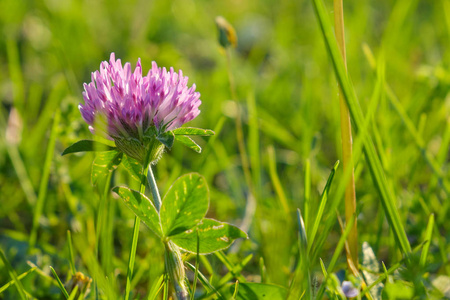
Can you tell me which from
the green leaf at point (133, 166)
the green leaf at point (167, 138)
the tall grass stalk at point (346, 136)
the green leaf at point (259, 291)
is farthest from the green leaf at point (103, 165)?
the tall grass stalk at point (346, 136)

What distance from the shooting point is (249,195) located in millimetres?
1406

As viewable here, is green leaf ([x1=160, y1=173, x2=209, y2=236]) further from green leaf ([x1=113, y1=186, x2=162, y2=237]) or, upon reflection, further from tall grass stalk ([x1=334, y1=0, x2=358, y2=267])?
tall grass stalk ([x1=334, y1=0, x2=358, y2=267])

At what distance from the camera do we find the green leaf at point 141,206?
0.79 m

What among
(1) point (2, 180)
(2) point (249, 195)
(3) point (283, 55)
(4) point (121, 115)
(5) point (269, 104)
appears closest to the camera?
(4) point (121, 115)

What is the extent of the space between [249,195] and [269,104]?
2.18 ft

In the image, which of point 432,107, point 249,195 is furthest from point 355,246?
point 432,107

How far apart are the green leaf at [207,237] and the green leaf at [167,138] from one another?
0.15 m

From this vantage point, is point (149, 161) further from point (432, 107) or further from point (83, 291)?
point (432, 107)

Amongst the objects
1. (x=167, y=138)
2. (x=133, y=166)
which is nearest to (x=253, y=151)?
(x=133, y=166)

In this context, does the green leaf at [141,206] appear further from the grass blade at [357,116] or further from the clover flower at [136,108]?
the grass blade at [357,116]

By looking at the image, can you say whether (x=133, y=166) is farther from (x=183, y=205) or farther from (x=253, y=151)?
(x=253, y=151)

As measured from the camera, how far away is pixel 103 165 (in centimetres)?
89

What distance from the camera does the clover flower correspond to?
2.57 ft

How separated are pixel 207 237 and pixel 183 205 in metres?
0.07
